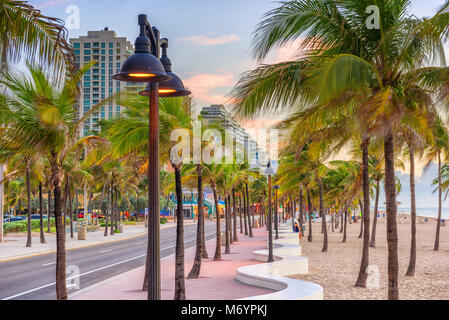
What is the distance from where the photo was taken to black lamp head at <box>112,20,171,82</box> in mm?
7242

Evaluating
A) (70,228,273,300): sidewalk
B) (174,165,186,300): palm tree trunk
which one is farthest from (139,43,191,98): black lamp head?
(70,228,273,300): sidewalk

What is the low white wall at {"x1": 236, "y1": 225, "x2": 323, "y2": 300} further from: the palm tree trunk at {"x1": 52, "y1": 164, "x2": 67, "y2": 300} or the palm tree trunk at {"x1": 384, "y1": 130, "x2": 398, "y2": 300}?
the palm tree trunk at {"x1": 52, "y1": 164, "x2": 67, "y2": 300}

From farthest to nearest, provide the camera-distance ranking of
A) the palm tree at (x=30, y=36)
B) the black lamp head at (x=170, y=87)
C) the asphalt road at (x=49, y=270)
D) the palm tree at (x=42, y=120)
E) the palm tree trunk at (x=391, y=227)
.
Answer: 1. the asphalt road at (x=49, y=270)
2. the palm tree at (x=42, y=120)
3. the palm tree trunk at (x=391, y=227)
4. the black lamp head at (x=170, y=87)
5. the palm tree at (x=30, y=36)

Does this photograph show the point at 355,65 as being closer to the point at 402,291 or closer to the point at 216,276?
the point at 402,291

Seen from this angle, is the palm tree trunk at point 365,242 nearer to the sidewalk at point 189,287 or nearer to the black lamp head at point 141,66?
the sidewalk at point 189,287

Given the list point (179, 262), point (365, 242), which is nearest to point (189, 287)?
point (179, 262)

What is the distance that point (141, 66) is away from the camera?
725 centimetres

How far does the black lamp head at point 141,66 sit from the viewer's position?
23.8 feet

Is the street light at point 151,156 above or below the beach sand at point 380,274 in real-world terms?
above

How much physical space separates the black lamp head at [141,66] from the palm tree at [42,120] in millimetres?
3799

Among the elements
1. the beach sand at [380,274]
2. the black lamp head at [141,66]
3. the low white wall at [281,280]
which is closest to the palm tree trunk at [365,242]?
the beach sand at [380,274]

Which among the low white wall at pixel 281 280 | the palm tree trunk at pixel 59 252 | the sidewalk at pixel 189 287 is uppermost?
the palm tree trunk at pixel 59 252

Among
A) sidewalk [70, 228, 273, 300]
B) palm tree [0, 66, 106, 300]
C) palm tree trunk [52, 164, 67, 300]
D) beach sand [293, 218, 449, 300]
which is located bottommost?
beach sand [293, 218, 449, 300]

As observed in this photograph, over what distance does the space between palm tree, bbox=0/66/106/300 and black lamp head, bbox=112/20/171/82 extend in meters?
3.80
